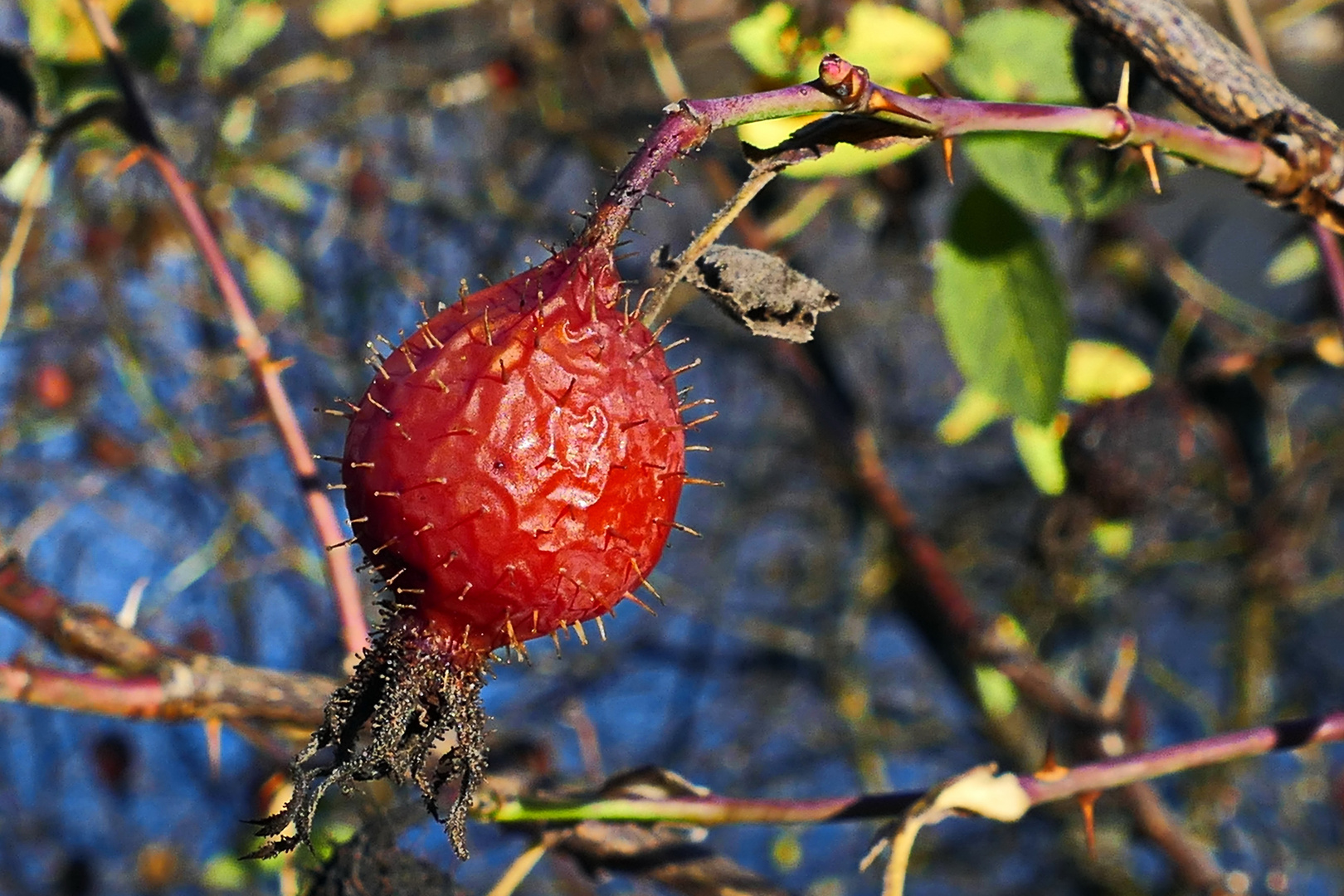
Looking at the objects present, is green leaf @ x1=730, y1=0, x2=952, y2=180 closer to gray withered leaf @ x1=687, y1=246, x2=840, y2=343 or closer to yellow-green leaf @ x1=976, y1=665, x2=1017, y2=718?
gray withered leaf @ x1=687, y1=246, x2=840, y2=343

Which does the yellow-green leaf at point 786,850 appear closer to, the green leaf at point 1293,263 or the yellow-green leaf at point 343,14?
the green leaf at point 1293,263

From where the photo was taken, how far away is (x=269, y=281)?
1691 mm

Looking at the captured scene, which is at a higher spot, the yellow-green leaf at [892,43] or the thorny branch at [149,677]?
the yellow-green leaf at [892,43]

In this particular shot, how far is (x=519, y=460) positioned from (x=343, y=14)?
117 cm

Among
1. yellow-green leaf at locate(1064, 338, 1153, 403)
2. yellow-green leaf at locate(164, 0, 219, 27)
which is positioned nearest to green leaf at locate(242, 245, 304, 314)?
yellow-green leaf at locate(164, 0, 219, 27)

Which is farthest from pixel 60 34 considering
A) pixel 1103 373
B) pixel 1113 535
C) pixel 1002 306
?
pixel 1113 535

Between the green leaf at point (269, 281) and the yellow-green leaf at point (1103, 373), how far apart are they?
1.07 meters

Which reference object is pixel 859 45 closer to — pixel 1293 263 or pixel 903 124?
pixel 903 124

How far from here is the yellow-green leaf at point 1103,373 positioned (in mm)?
1176

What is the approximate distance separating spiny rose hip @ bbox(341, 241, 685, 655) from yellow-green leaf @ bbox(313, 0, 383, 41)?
3.62 feet

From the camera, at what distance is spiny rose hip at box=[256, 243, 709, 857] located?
440 millimetres

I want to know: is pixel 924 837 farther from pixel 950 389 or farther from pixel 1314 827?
pixel 950 389

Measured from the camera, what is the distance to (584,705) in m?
2.30

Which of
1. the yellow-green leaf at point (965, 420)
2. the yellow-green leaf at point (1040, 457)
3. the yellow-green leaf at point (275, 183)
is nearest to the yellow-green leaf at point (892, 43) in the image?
the yellow-green leaf at point (1040, 457)
